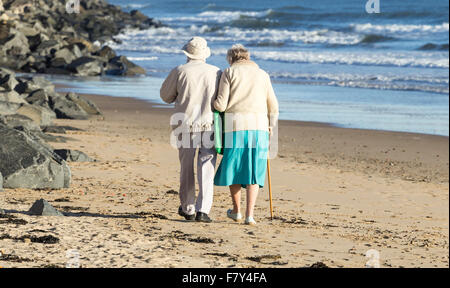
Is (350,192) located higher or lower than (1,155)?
lower

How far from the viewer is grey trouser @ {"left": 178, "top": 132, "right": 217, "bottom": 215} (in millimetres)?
7184

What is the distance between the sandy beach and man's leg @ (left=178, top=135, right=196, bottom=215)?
0.16 m

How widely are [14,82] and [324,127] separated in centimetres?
638

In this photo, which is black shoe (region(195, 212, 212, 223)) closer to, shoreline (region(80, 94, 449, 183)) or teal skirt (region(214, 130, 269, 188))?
teal skirt (region(214, 130, 269, 188))

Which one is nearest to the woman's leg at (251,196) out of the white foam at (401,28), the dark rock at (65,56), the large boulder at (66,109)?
the large boulder at (66,109)

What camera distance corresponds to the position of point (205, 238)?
658cm

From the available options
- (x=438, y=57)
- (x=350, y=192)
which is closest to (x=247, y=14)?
(x=438, y=57)

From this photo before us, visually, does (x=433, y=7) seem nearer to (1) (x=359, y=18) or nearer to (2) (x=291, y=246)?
(1) (x=359, y=18)

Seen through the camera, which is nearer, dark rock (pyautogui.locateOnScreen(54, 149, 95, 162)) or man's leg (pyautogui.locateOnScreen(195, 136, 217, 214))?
man's leg (pyautogui.locateOnScreen(195, 136, 217, 214))

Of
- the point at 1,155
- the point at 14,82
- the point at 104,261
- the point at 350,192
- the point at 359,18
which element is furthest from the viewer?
the point at 359,18

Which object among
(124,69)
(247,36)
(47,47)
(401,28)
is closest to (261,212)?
(124,69)

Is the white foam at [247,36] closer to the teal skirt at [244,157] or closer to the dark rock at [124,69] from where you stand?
the dark rock at [124,69]

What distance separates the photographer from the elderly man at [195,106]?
23.0 ft

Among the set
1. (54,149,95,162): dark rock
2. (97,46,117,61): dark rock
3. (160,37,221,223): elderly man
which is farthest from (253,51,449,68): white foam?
(160,37,221,223): elderly man
